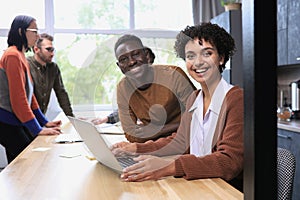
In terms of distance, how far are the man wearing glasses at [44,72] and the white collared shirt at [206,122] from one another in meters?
1.70

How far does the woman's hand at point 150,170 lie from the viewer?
110 cm

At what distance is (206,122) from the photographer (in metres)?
1.34

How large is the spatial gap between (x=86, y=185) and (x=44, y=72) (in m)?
2.25

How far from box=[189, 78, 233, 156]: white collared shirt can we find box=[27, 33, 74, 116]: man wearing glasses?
67.0 inches

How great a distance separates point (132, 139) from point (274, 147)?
4.65ft

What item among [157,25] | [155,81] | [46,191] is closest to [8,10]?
[157,25]

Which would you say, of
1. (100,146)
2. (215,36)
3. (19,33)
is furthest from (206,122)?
(19,33)

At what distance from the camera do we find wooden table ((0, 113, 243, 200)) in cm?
97

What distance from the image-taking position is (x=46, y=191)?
3.35 feet

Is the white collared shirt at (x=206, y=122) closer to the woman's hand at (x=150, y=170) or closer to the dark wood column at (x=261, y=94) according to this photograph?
the woman's hand at (x=150, y=170)

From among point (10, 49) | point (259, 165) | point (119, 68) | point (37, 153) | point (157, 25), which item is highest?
point (157, 25)

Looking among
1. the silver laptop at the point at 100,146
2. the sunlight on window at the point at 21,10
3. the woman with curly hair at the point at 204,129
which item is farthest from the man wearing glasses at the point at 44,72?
the silver laptop at the point at 100,146

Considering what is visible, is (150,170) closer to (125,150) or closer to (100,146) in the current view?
(100,146)

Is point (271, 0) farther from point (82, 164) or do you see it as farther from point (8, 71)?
point (8, 71)
